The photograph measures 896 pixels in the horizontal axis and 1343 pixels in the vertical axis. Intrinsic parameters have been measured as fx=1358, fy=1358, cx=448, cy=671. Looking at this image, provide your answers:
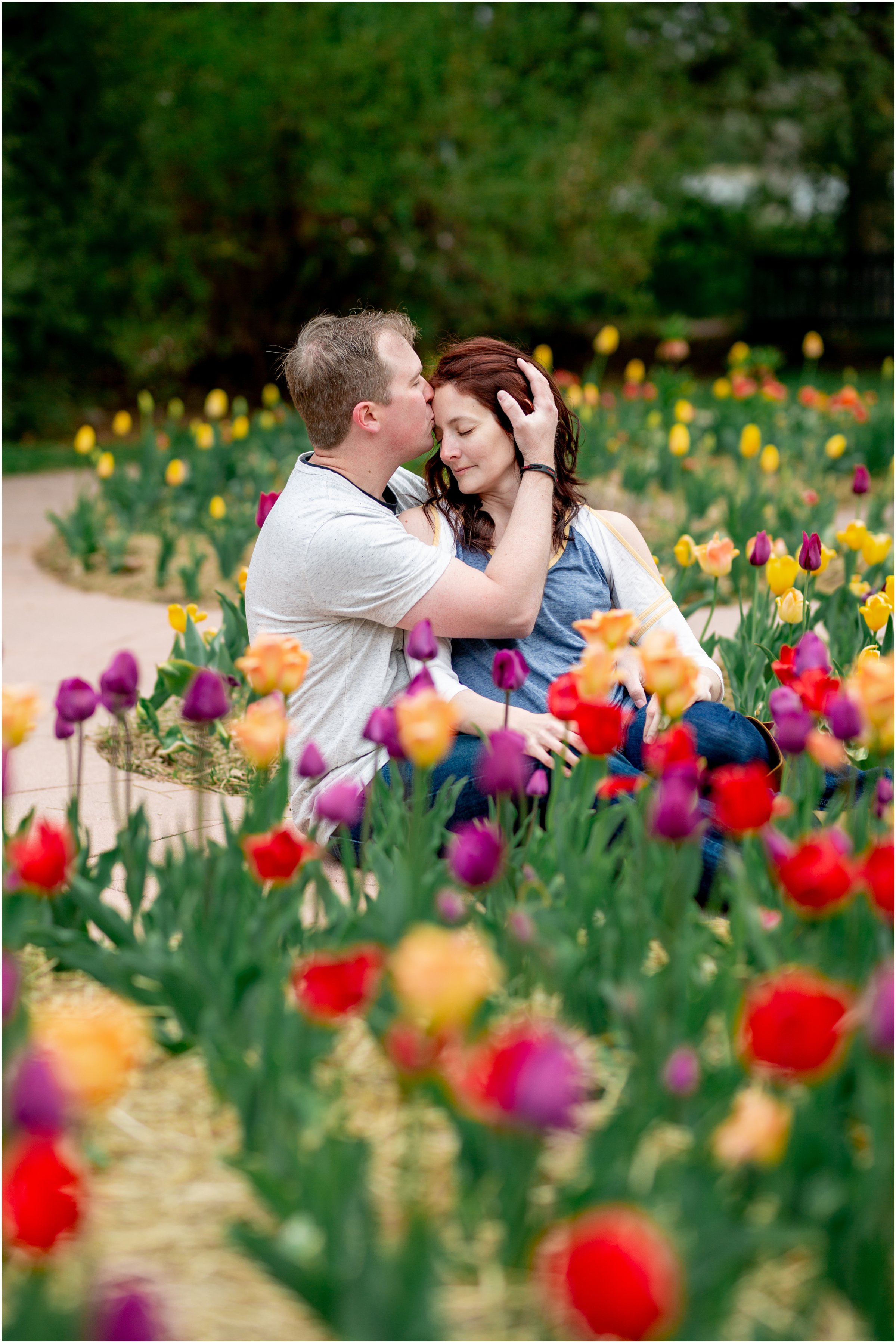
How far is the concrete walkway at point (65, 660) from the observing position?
9.43 feet

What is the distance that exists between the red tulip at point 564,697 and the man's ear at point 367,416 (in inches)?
37.3

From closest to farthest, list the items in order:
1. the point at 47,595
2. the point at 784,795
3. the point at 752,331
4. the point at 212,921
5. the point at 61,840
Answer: the point at 61,840 → the point at 212,921 → the point at 784,795 → the point at 47,595 → the point at 752,331

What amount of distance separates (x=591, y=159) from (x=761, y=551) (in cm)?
Result: 999

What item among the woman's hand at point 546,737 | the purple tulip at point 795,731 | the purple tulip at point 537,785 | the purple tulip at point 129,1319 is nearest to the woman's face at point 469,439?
the woman's hand at point 546,737

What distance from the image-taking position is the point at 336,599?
2.49 m

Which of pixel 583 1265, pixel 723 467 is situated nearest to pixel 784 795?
pixel 583 1265

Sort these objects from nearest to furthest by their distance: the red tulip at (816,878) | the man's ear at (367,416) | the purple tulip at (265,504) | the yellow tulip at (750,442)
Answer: the red tulip at (816,878) < the man's ear at (367,416) < the purple tulip at (265,504) < the yellow tulip at (750,442)

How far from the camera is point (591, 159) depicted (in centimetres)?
1189

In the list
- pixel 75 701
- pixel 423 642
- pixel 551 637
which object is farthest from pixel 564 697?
pixel 551 637

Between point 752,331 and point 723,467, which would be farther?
point 752,331

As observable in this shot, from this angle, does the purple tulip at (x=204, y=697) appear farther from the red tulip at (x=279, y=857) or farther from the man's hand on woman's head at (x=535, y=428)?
the man's hand on woman's head at (x=535, y=428)

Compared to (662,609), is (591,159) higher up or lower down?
higher up

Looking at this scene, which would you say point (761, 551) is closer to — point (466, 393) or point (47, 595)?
point (466, 393)

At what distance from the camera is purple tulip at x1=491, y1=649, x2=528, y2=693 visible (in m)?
1.94
